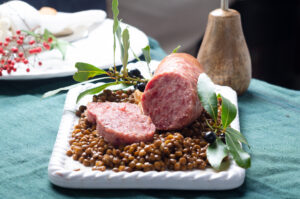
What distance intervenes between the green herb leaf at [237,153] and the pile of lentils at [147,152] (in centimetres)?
8

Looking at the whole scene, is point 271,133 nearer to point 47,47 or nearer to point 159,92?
point 159,92

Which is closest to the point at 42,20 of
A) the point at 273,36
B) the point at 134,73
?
the point at 134,73

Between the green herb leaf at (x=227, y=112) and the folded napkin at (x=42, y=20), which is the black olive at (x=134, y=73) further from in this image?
the folded napkin at (x=42, y=20)

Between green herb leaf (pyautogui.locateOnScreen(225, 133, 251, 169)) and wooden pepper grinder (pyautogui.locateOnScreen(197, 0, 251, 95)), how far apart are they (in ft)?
2.02

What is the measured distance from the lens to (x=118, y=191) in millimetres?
1127

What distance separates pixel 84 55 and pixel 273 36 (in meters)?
2.67

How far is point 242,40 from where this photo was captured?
1.84 metres

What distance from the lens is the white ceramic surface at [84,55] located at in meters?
1.92

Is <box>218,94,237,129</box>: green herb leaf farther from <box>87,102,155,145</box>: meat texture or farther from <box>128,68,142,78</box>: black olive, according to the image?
<box>128,68,142,78</box>: black olive

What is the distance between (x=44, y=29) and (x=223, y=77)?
41.7 inches

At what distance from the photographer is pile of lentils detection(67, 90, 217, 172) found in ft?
3.82

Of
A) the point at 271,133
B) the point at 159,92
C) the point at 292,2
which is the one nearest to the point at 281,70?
the point at 292,2

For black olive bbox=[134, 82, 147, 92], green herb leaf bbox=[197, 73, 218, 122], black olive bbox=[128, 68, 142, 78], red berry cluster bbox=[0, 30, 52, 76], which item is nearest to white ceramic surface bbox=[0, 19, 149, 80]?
red berry cluster bbox=[0, 30, 52, 76]

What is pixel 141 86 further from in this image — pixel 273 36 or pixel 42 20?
pixel 273 36
